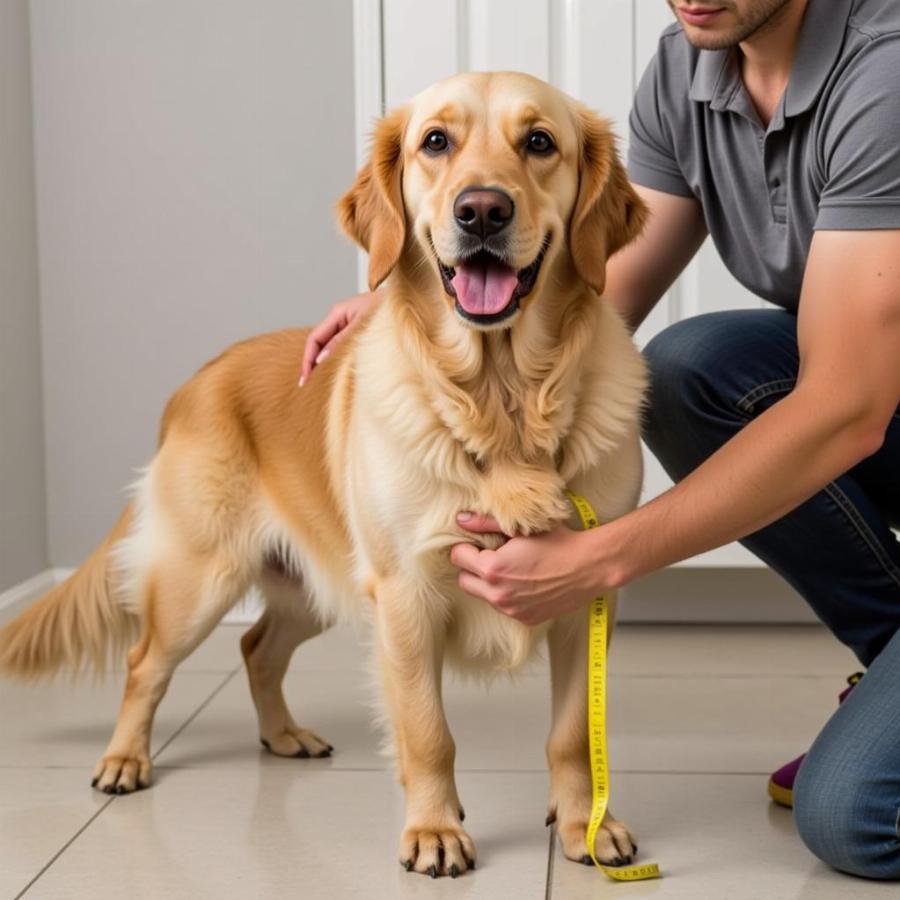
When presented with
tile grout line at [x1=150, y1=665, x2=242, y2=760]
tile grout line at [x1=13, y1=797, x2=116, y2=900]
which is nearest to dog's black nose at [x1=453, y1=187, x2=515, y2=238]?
tile grout line at [x1=13, y1=797, x2=116, y2=900]

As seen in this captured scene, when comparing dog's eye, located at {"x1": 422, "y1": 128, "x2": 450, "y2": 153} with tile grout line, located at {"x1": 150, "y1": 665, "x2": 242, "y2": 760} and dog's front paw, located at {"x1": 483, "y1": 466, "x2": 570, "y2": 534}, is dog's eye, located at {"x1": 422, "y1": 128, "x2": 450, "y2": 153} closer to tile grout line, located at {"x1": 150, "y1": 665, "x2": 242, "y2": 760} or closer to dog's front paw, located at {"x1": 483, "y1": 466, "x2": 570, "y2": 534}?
dog's front paw, located at {"x1": 483, "y1": 466, "x2": 570, "y2": 534}

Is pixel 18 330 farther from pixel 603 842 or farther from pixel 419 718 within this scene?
pixel 603 842

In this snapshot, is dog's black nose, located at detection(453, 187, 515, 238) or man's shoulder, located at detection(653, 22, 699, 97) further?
man's shoulder, located at detection(653, 22, 699, 97)

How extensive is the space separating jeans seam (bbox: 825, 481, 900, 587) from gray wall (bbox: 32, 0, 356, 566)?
1.77 meters

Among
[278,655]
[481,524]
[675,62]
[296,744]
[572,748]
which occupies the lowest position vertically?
[296,744]

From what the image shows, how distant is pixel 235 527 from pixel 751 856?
1.02 m

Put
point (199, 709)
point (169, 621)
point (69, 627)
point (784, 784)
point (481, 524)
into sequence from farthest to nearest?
point (199, 709) < point (69, 627) < point (169, 621) < point (784, 784) < point (481, 524)

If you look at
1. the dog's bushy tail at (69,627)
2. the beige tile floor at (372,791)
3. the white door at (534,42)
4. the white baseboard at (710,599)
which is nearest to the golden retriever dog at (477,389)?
the beige tile floor at (372,791)

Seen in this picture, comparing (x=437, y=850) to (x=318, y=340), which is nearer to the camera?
(x=437, y=850)

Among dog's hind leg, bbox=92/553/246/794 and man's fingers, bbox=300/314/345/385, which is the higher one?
man's fingers, bbox=300/314/345/385

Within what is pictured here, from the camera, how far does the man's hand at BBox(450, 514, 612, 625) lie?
6.08 feet

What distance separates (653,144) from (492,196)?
25.1 inches

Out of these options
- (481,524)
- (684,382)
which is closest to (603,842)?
(481,524)

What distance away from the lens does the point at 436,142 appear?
1.95 m
